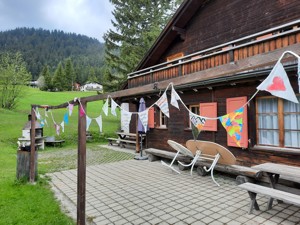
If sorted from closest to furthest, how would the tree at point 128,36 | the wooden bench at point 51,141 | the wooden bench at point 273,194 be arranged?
the wooden bench at point 273,194 < the wooden bench at point 51,141 < the tree at point 128,36

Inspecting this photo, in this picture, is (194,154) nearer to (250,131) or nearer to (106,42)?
(250,131)

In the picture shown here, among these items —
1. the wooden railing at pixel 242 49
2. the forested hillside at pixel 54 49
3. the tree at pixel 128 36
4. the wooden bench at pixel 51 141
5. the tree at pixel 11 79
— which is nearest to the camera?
the wooden railing at pixel 242 49

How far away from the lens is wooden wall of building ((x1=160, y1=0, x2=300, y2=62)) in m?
7.02

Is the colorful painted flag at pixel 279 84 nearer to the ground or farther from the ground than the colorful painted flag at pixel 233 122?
farther from the ground

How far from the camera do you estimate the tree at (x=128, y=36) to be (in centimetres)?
1970

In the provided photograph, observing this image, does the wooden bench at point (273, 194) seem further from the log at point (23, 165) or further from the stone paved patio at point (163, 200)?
the log at point (23, 165)

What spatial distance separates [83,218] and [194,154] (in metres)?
4.34

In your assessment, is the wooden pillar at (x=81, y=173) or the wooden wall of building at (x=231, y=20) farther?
the wooden wall of building at (x=231, y=20)

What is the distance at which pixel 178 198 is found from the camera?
509 cm

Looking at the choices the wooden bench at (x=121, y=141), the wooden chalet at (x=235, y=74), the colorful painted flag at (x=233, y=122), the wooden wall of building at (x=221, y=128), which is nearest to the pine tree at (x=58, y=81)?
the wooden bench at (x=121, y=141)

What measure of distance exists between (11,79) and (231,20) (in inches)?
877

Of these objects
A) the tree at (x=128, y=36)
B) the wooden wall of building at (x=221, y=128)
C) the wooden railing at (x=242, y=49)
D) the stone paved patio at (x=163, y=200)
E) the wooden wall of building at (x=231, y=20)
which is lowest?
the stone paved patio at (x=163, y=200)

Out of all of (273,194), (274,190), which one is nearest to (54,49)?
(274,190)

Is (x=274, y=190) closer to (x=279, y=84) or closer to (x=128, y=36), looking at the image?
(x=279, y=84)
